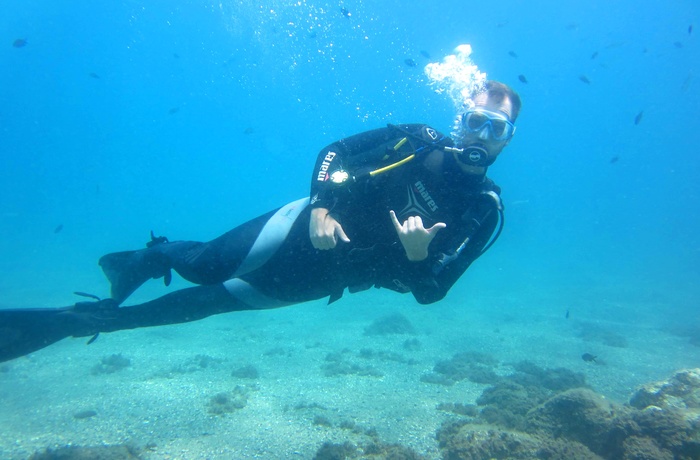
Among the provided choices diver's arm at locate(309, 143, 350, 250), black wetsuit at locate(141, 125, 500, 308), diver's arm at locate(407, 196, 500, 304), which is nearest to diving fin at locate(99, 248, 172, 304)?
black wetsuit at locate(141, 125, 500, 308)

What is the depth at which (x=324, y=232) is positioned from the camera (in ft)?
10.6

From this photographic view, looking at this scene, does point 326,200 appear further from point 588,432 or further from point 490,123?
point 588,432

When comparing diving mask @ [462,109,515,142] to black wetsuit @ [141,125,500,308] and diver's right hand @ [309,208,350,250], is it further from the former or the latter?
diver's right hand @ [309,208,350,250]

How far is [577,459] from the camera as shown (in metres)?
4.45

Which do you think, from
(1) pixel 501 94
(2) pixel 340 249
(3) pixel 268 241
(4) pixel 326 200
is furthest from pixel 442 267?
(1) pixel 501 94

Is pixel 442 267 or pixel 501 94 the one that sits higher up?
pixel 501 94

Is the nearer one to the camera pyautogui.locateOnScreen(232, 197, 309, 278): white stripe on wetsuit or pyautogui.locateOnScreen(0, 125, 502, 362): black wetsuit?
pyautogui.locateOnScreen(0, 125, 502, 362): black wetsuit

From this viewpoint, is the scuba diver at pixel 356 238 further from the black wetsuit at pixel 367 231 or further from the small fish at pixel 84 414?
the small fish at pixel 84 414

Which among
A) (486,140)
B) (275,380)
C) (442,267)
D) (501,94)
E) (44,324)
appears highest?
(501,94)

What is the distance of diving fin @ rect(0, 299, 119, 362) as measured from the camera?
160 inches

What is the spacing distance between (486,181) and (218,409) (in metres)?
6.68

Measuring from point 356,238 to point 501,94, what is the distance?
265cm

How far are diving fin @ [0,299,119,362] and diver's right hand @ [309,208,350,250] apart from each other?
10.2 feet

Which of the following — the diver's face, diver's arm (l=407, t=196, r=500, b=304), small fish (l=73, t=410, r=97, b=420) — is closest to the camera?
diver's arm (l=407, t=196, r=500, b=304)
